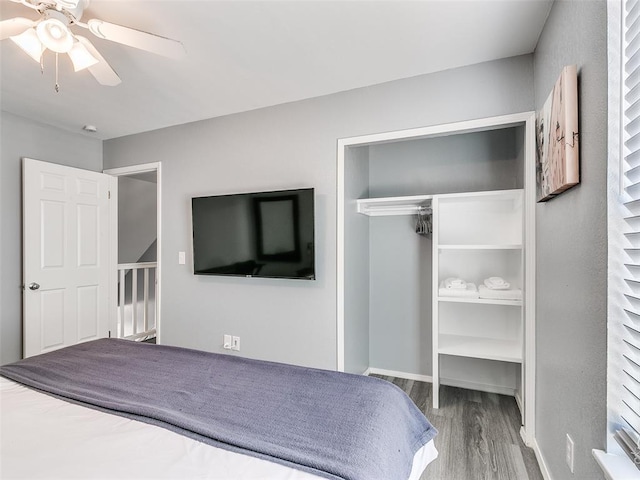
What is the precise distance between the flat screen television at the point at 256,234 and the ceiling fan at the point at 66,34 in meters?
1.31

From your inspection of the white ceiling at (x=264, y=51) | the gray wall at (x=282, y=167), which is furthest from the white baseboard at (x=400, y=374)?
the white ceiling at (x=264, y=51)

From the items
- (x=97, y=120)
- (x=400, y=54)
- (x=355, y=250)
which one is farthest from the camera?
(x=97, y=120)

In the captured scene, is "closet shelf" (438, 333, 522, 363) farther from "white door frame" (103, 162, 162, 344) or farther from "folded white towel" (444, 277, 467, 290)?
"white door frame" (103, 162, 162, 344)

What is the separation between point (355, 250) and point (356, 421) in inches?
71.3

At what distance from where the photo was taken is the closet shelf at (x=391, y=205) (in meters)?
2.83

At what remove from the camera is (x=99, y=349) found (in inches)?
77.7

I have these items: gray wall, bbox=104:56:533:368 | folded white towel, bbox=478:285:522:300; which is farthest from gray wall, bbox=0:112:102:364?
folded white towel, bbox=478:285:522:300

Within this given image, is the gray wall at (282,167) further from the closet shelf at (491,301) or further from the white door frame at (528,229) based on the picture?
the closet shelf at (491,301)

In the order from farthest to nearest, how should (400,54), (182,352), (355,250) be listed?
(355,250), (400,54), (182,352)

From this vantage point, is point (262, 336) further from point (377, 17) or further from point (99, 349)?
point (377, 17)

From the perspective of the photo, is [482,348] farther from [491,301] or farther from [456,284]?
[456,284]

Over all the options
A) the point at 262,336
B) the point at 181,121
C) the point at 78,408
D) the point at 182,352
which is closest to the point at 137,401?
the point at 78,408

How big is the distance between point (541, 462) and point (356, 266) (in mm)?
1735

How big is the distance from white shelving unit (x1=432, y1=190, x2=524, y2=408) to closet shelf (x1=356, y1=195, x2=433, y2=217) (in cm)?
18
